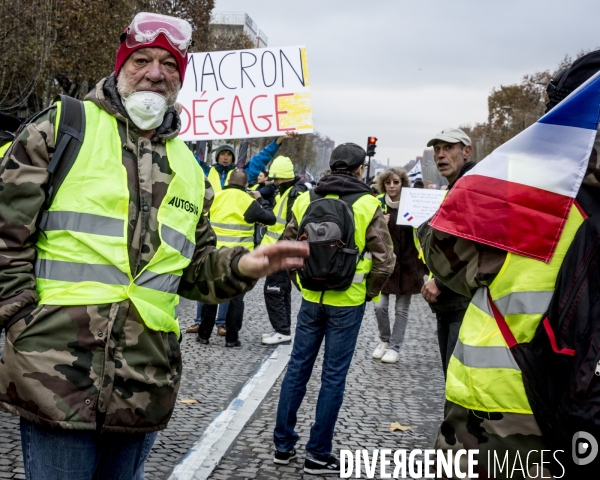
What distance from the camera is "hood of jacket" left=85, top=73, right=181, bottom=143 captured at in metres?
2.62

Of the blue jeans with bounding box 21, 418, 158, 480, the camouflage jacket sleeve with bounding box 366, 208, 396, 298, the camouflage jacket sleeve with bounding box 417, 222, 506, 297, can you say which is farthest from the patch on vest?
the camouflage jacket sleeve with bounding box 366, 208, 396, 298

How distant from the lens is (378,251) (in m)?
5.34

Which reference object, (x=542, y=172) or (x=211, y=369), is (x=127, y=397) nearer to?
(x=542, y=172)

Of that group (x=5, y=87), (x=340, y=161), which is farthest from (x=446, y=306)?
(x=5, y=87)

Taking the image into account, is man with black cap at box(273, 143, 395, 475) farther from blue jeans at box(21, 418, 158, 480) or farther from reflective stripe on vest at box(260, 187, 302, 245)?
reflective stripe on vest at box(260, 187, 302, 245)

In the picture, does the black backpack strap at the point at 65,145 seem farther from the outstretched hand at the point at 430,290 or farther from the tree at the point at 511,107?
the tree at the point at 511,107

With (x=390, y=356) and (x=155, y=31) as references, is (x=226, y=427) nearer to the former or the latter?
(x=390, y=356)

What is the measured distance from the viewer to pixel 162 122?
9.05ft

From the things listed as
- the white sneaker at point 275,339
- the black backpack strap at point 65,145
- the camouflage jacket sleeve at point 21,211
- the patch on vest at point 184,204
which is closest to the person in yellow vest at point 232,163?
the white sneaker at point 275,339

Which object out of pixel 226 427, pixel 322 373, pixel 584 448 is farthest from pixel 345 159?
pixel 584 448

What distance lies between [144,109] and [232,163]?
8.37 meters

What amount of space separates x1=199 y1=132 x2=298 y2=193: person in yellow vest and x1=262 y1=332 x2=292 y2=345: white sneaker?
1.92m

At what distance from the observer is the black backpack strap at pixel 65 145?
A: 2.43 m

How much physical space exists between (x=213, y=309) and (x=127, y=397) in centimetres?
646
